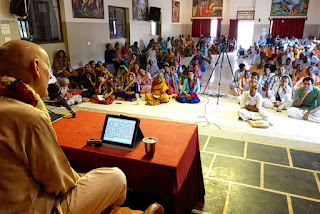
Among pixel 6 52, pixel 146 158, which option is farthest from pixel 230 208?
pixel 6 52

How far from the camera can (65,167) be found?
4.27ft

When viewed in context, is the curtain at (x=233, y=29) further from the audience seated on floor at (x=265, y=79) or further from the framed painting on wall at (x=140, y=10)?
the audience seated on floor at (x=265, y=79)

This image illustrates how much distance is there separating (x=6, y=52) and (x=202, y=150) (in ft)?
8.75

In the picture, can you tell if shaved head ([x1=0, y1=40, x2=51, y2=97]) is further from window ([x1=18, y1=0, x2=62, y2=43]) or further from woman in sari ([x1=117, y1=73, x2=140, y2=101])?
window ([x1=18, y1=0, x2=62, y2=43])

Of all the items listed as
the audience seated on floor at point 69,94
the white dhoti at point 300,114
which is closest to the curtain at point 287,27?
the white dhoti at point 300,114

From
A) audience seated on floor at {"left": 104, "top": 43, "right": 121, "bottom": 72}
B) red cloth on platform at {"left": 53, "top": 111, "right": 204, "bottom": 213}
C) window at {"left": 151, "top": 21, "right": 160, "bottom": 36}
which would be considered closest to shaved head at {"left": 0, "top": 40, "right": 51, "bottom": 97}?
red cloth on platform at {"left": 53, "top": 111, "right": 204, "bottom": 213}

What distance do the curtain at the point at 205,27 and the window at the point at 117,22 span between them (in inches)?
322

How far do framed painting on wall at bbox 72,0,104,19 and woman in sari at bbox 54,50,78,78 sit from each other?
1421 mm

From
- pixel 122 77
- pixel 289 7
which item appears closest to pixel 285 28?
pixel 289 7

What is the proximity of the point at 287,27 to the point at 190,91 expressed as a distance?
39.9ft

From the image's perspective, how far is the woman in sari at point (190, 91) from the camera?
18.9ft

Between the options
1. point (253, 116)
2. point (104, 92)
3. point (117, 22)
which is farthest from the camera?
point (117, 22)

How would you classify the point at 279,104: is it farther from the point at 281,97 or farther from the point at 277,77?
the point at 277,77

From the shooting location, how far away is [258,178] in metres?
2.73
